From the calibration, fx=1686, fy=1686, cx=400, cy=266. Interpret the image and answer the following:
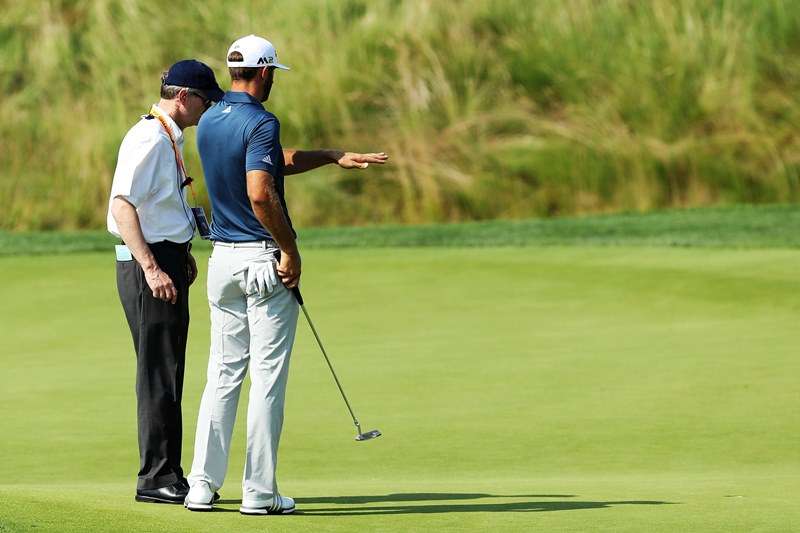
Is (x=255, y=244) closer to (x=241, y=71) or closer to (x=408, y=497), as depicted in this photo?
(x=241, y=71)

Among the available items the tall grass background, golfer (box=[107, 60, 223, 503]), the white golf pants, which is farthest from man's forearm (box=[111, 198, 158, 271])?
the tall grass background

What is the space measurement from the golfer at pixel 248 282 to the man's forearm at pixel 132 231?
0.22 m

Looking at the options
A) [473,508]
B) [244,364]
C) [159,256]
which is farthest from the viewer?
[159,256]

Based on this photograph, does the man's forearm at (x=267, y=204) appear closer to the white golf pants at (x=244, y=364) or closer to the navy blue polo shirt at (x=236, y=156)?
the navy blue polo shirt at (x=236, y=156)

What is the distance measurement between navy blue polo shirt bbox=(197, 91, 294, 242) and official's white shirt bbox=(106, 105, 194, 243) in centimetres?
22

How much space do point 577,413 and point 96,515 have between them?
298cm

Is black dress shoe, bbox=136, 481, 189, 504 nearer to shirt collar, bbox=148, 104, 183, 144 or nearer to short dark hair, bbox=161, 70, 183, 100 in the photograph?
shirt collar, bbox=148, 104, 183, 144

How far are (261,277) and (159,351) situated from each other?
599mm

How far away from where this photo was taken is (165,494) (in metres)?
5.38

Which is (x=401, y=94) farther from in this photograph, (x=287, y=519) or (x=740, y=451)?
(x=287, y=519)

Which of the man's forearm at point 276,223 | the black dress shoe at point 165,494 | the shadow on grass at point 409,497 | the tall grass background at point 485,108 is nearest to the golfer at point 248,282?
the man's forearm at point 276,223

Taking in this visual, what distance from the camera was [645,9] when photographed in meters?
20.5

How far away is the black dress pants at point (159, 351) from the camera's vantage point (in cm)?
548

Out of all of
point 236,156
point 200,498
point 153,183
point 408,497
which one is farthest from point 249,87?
point 408,497
